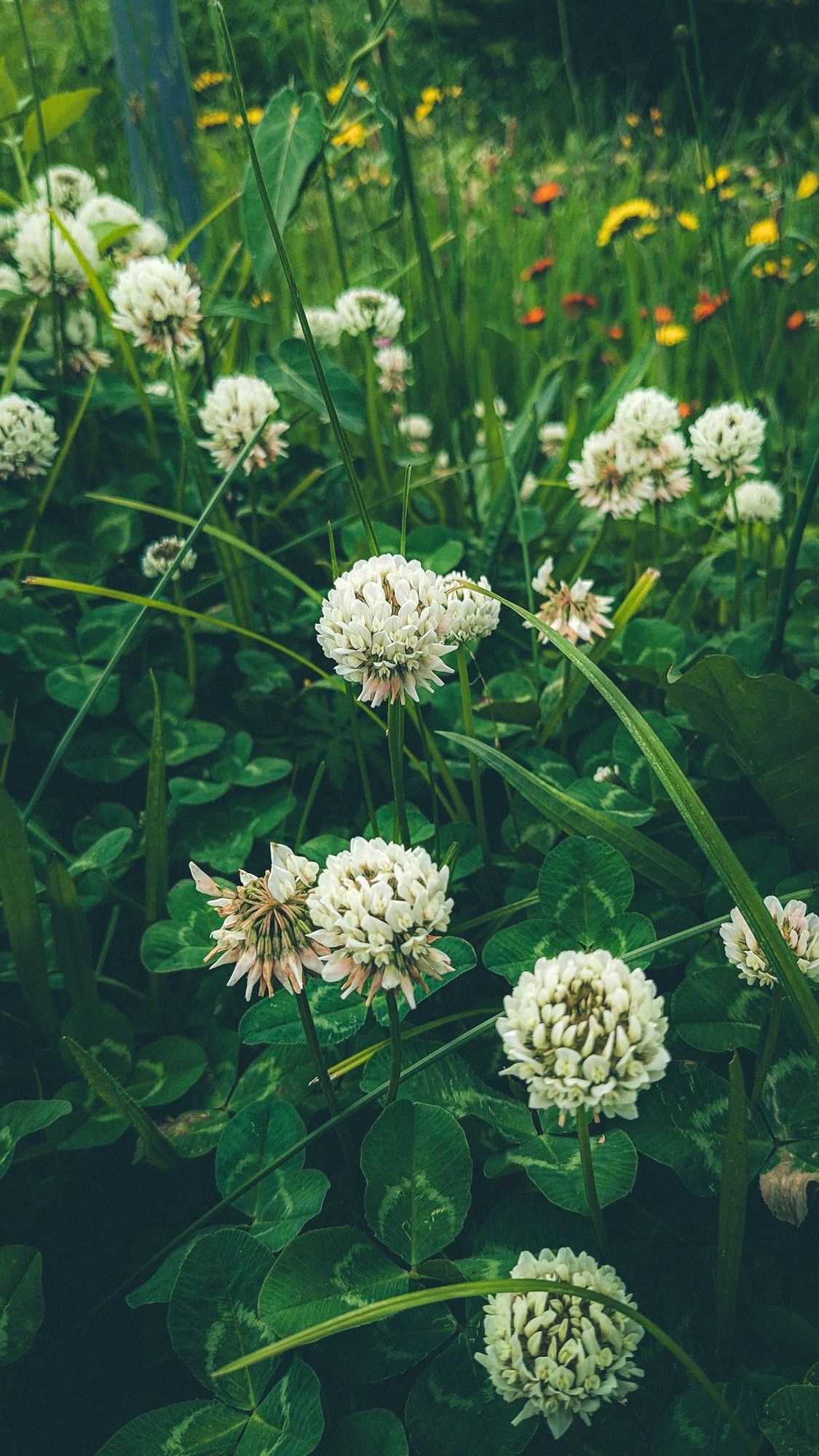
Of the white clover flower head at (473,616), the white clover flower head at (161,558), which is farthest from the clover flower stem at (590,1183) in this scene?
the white clover flower head at (161,558)

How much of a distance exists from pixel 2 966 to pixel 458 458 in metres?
1.14

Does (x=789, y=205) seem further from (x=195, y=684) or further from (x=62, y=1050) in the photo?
(x=62, y=1050)

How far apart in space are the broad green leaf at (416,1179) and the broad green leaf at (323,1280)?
0.07 feet

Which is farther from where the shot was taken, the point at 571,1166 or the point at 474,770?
the point at 474,770

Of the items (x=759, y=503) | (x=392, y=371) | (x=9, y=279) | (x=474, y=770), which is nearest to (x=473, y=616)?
(x=474, y=770)

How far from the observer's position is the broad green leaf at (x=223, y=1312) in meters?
0.75

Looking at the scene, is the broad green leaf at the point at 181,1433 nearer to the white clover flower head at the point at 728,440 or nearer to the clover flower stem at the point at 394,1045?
the clover flower stem at the point at 394,1045

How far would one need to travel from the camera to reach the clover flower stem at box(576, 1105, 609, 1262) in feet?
2.19

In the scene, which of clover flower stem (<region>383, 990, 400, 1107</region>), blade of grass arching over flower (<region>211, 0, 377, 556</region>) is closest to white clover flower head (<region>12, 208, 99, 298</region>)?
blade of grass arching over flower (<region>211, 0, 377, 556</region>)

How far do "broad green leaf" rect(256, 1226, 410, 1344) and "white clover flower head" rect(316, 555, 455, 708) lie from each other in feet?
1.40

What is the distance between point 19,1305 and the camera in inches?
31.5

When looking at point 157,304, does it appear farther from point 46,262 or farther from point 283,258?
point 283,258

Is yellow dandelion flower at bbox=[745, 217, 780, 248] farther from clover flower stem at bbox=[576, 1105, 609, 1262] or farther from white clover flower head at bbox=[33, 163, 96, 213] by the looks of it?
clover flower stem at bbox=[576, 1105, 609, 1262]

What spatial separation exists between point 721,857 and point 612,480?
0.71m
